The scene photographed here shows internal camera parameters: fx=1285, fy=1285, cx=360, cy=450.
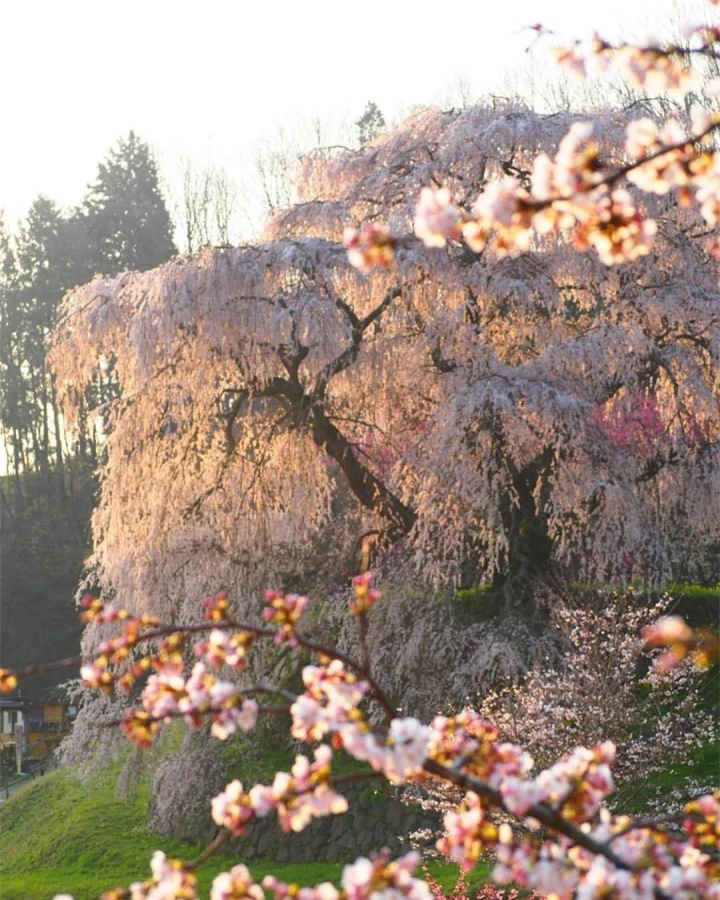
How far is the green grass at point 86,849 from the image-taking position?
37.6 ft

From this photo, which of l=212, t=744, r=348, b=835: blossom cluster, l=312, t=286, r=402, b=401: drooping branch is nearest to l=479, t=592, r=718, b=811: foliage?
l=312, t=286, r=402, b=401: drooping branch

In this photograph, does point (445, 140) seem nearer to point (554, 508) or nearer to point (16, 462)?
point (554, 508)

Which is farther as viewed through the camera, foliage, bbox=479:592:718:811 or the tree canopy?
the tree canopy

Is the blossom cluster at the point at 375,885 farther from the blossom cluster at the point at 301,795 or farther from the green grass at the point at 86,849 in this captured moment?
the green grass at the point at 86,849

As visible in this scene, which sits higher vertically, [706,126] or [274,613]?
[706,126]

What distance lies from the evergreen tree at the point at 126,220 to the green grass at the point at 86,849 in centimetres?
1818

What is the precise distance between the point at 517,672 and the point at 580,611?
1575 mm

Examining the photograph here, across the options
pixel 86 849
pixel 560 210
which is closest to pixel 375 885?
pixel 560 210

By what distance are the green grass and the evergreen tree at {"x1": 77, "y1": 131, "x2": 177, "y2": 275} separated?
18.2m

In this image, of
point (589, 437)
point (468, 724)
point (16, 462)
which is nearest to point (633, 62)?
point (468, 724)

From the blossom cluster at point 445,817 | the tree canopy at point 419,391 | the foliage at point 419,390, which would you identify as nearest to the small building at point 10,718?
the foliage at point 419,390

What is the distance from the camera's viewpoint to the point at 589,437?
1009cm

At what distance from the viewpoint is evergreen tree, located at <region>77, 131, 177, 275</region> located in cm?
3341

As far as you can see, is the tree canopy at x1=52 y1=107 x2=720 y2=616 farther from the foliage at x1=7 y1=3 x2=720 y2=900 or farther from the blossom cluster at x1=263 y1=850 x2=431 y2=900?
the blossom cluster at x1=263 y1=850 x2=431 y2=900
